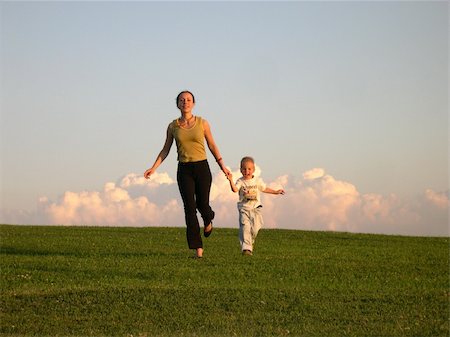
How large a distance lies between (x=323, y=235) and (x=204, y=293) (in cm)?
1496

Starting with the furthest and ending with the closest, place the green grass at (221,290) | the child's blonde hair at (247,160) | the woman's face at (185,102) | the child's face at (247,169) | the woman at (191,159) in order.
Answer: the child's blonde hair at (247,160) < the child's face at (247,169) < the woman at (191,159) < the woman's face at (185,102) < the green grass at (221,290)

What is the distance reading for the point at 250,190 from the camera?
20.0 meters

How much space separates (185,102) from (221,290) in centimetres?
373

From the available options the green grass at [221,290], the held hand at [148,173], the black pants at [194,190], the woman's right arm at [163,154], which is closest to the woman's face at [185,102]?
the woman's right arm at [163,154]

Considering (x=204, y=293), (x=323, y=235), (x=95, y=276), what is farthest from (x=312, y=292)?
(x=323, y=235)

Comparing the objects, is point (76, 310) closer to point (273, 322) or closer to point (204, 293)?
point (204, 293)

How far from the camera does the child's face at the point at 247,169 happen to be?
1969 centimetres

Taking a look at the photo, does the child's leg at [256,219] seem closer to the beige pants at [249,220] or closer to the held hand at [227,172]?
the beige pants at [249,220]

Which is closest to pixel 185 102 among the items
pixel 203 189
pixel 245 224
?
pixel 203 189

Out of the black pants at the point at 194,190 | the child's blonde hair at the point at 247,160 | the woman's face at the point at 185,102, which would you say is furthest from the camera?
the child's blonde hair at the point at 247,160

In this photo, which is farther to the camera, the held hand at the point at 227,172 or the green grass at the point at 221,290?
the held hand at the point at 227,172

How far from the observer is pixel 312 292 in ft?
52.9

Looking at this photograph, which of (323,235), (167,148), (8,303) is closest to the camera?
(8,303)

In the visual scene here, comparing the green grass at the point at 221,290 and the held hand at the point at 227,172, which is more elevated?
the held hand at the point at 227,172
